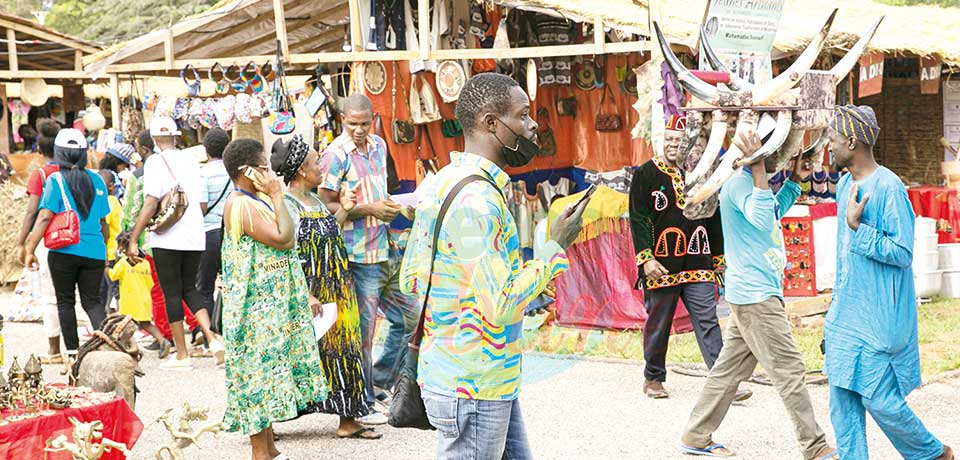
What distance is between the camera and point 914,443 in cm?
530

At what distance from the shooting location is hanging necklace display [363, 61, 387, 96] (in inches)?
435

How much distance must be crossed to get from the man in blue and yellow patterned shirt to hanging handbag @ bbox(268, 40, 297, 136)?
7086mm

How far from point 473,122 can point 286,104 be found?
25.0 ft

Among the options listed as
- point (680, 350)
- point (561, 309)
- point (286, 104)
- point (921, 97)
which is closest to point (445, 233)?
point (680, 350)

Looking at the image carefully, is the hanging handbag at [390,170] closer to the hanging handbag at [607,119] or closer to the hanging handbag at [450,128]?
the hanging handbag at [450,128]

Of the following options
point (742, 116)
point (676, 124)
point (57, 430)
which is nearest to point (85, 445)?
point (57, 430)

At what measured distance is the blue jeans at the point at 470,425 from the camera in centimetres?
396

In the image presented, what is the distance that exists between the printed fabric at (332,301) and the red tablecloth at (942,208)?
8.03m

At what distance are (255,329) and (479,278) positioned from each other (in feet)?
8.83

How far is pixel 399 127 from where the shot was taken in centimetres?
1138

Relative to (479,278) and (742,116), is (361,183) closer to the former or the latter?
(742,116)

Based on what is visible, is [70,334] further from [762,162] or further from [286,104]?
[762,162]

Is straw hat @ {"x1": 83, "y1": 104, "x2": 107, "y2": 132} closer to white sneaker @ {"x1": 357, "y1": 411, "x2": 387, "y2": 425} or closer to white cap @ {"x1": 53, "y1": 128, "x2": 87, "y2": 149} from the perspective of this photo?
white cap @ {"x1": 53, "y1": 128, "x2": 87, "y2": 149}

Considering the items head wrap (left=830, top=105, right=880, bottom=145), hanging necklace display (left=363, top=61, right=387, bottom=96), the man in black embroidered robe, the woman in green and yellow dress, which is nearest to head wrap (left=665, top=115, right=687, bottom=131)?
the man in black embroidered robe
